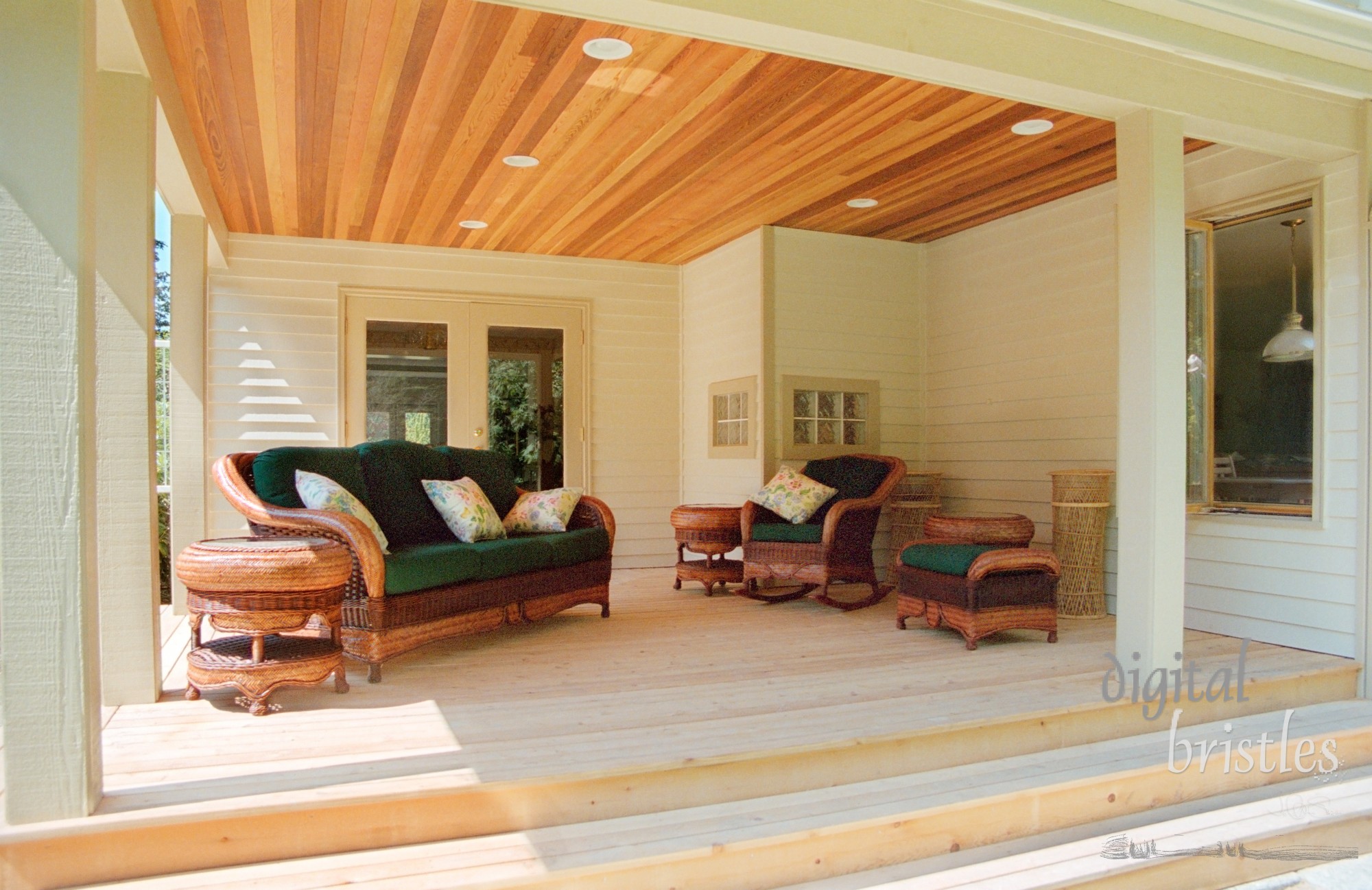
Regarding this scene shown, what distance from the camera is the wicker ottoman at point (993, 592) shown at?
4.46m

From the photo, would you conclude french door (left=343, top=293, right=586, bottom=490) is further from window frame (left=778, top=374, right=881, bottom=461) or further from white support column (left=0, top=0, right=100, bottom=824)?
white support column (left=0, top=0, right=100, bottom=824)

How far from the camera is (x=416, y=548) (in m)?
4.35

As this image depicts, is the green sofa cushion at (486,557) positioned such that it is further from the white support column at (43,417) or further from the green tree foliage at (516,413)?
the green tree foliage at (516,413)

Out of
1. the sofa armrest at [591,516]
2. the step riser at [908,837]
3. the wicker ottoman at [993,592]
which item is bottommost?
the step riser at [908,837]

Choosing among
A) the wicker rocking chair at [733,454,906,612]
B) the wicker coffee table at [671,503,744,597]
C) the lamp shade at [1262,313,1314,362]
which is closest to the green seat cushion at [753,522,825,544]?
the wicker rocking chair at [733,454,906,612]

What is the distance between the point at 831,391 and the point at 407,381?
10.6 ft

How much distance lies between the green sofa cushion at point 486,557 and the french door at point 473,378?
2305 millimetres

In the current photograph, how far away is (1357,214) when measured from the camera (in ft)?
13.5

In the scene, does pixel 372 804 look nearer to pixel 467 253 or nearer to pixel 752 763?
pixel 752 763

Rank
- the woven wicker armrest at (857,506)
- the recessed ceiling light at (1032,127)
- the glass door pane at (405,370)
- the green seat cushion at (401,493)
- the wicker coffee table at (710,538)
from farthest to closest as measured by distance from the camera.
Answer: the glass door pane at (405,370) < the wicker coffee table at (710,538) < the woven wicker armrest at (857,506) < the green seat cushion at (401,493) < the recessed ceiling light at (1032,127)

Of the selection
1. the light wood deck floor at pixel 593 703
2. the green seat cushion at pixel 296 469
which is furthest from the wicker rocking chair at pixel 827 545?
the green seat cushion at pixel 296 469

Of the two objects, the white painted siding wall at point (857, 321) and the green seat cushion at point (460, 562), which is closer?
the green seat cushion at point (460, 562)

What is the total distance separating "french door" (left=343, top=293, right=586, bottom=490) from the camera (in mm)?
7027

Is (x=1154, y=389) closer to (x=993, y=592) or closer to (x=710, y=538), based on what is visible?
(x=993, y=592)
